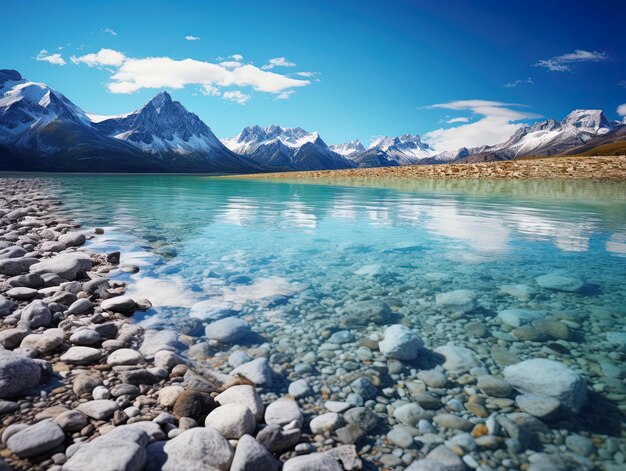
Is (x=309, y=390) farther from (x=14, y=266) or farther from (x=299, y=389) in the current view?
(x=14, y=266)

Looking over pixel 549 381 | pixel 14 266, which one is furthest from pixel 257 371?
pixel 14 266

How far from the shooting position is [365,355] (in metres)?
5.17

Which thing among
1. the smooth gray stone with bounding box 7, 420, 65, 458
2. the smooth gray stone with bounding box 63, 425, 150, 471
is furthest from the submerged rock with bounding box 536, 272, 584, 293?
the smooth gray stone with bounding box 7, 420, 65, 458

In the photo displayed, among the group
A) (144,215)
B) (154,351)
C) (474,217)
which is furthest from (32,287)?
(474,217)

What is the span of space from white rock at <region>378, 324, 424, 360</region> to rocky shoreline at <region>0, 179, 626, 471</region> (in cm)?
2

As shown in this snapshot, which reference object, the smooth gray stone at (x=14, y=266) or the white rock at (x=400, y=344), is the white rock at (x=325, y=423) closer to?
the white rock at (x=400, y=344)

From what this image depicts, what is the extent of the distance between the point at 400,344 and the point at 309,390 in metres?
1.57

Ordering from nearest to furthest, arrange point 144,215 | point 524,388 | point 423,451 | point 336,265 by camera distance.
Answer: point 423,451, point 524,388, point 336,265, point 144,215

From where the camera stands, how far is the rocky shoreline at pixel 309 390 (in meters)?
3.22

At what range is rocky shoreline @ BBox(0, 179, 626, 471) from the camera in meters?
3.22

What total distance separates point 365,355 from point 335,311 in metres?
1.56

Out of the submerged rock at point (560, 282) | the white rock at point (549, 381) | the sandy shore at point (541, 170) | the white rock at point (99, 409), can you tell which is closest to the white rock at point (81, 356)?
the white rock at point (99, 409)

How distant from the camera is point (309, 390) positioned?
172 inches

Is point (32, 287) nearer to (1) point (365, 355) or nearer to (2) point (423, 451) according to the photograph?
(1) point (365, 355)
